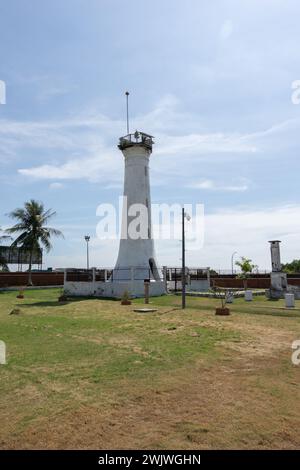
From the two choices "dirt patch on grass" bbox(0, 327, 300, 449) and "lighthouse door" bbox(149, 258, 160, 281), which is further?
"lighthouse door" bbox(149, 258, 160, 281)

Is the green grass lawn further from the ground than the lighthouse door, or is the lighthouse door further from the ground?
the lighthouse door

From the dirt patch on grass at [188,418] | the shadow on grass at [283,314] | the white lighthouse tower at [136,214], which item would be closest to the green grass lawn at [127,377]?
the dirt patch on grass at [188,418]

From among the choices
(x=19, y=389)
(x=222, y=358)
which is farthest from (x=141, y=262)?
(x=19, y=389)

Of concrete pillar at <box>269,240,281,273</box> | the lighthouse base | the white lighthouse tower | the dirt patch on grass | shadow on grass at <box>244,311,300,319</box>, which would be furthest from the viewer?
the white lighthouse tower

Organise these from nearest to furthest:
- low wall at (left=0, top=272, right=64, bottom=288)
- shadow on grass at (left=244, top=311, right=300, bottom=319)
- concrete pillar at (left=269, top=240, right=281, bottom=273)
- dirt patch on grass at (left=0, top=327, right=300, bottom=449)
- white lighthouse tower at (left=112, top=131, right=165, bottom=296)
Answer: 1. dirt patch on grass at (left=0, top=327, right=300, bottom=449)
2. shadow on grass at (left=244, top=311, right=300, bottom=319)
3. concrete pillar at (left=269, top=240, right=281, bottom=273)
4. white lighthouse tower at (left=112, top=131, right=165, bottom=296)
5. low wall at (left=0, top=272, right=64, bottom=288)

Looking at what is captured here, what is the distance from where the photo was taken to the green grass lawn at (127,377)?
15.1ft

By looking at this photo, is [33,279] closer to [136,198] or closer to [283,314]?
[136,198]

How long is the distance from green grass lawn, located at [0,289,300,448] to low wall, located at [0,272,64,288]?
28132 millimetres

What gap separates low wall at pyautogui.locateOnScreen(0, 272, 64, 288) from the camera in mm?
39750

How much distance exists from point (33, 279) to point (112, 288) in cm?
1751

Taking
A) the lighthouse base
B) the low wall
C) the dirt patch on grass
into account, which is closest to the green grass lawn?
the dirt patch on grass

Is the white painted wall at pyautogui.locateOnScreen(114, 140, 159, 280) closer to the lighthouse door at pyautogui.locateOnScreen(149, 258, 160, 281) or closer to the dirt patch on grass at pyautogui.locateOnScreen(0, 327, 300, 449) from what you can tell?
the lighthouse door at pyautogui.locateOnScreen(149, 258, 160, 281)
